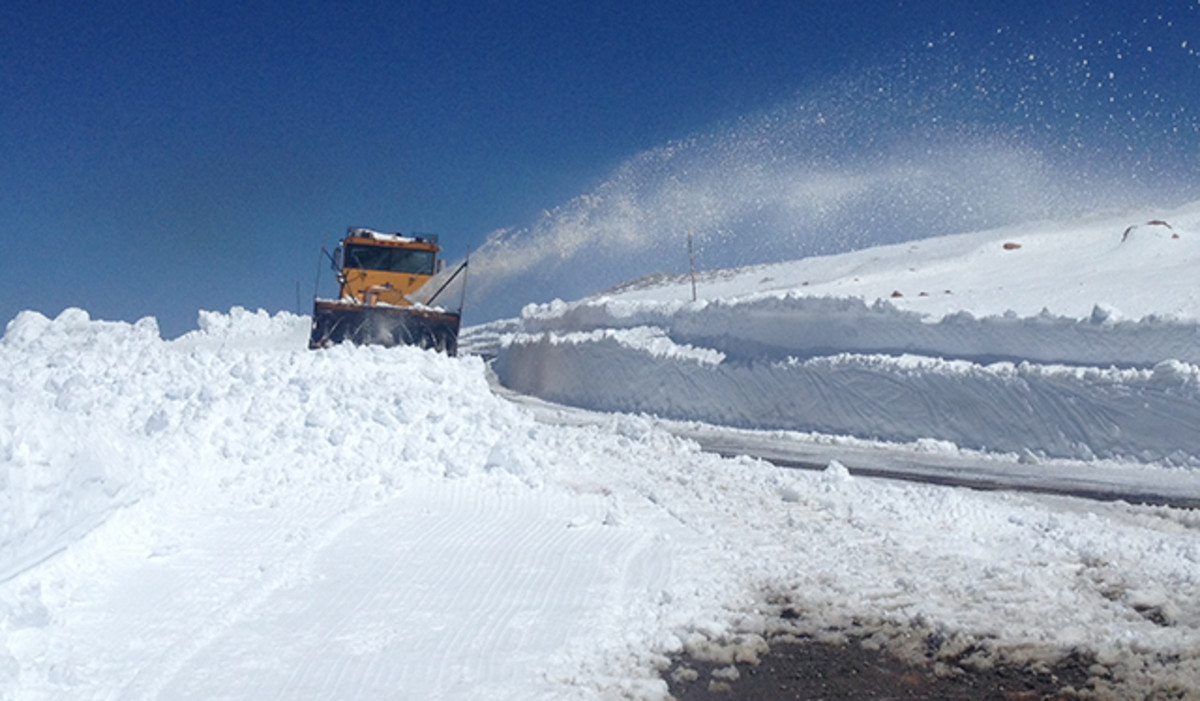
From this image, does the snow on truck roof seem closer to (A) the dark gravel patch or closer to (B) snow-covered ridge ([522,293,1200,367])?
(B) snow-covered ridge ([522,293,1200,367])

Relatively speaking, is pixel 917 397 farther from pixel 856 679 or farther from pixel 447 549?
pixel 856 679

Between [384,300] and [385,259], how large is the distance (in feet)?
3.23

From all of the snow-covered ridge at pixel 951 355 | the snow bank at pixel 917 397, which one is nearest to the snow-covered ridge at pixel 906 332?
the snow-covered ridge at pixel 951 355

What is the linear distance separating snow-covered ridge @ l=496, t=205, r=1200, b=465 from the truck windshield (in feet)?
16.3

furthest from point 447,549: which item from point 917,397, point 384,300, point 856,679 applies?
point 384,300

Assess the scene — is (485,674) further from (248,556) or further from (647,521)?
(647,521)

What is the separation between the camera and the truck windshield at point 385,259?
20.3 metres

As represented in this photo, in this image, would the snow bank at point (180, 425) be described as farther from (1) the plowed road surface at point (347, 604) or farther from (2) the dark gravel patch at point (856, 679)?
(2) the dark gravel patch at point (856, 679)

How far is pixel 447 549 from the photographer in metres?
6.08

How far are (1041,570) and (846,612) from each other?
5.01ft

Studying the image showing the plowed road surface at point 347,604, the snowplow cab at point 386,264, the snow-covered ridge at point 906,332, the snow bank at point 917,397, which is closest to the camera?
the plowed road surface at point 347,604

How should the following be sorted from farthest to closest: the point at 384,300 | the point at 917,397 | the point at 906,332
→ the point at 384,300 < the point at 906,332 < the point at 917,397

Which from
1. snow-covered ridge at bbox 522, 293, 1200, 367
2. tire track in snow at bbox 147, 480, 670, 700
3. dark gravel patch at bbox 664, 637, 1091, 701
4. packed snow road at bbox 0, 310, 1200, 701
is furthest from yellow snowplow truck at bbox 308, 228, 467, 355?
dark gravel patch at bbox 664, 637, 1091, 701

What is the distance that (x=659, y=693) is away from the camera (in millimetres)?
4016
